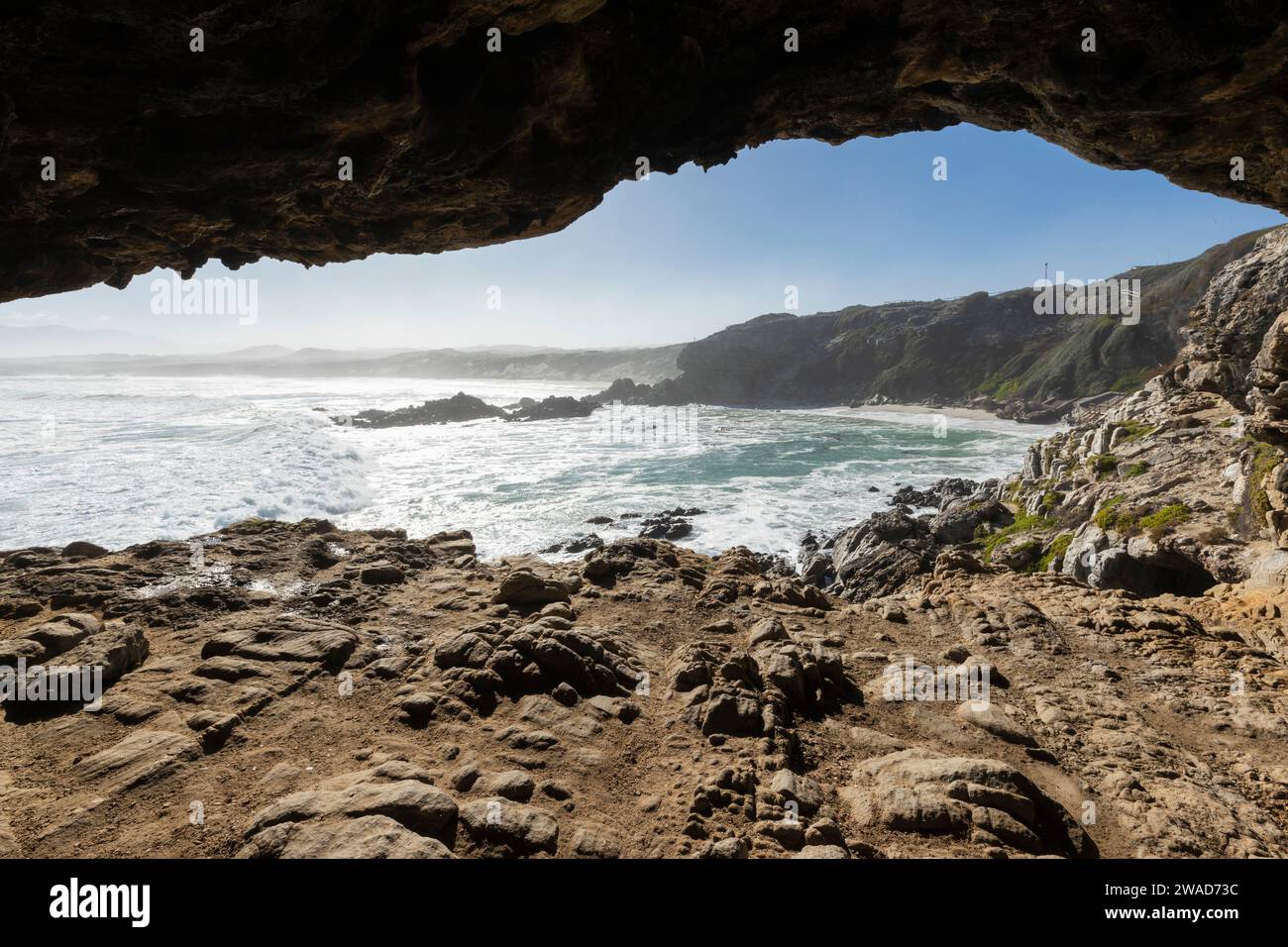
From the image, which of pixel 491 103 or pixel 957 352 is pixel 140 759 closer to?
pixel 491 103

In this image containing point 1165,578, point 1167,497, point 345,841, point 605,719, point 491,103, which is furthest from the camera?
point 1167,497


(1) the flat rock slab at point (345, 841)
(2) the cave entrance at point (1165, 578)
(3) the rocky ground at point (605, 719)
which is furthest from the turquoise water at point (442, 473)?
(1) the flat rock slab at point (345, 841)

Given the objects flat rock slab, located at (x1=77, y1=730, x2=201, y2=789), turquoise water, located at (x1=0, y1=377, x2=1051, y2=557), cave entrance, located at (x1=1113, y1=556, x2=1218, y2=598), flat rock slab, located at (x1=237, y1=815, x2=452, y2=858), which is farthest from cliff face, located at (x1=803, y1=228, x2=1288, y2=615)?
flat rock slab, located at (x1=77, y1=730, x2=201, y2=789)

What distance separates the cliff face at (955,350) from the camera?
8675cm

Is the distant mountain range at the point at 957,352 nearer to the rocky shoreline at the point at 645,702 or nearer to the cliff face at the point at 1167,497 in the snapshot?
the cliff face at the point at 1167,497

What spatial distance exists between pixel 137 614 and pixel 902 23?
1482 centimetres

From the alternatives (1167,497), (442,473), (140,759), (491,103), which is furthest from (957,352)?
(140,759)

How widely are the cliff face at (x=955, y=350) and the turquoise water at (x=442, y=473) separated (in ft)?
115

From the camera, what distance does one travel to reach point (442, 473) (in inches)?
1604

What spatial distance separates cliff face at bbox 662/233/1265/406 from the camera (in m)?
86.8

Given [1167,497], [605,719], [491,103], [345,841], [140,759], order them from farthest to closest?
[1167,497], [491,103], [605,719], [140,759], [345,841]

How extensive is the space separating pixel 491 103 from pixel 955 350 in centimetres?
12891
